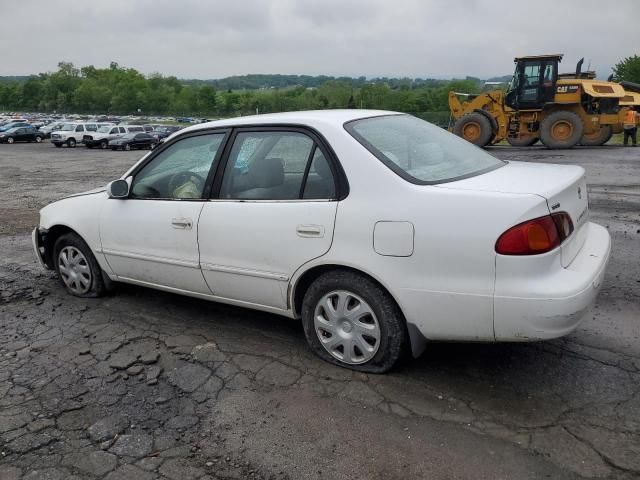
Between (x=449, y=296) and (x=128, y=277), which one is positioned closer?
(x=449, y=296)

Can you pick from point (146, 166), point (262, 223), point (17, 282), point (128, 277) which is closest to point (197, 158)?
point (146, 166)

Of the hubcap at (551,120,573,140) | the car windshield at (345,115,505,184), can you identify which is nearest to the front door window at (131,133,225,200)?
the car windshield at (345,115,505,184)

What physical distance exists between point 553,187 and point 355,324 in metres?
1.38

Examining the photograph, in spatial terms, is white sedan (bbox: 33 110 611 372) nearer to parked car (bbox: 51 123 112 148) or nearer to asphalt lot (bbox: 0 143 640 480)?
asphalt lot (bbox: 0 143 640 480)

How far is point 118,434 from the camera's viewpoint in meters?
3.00

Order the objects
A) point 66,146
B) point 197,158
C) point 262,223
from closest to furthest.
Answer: point 262,223 → point 197,158 → point 66,146

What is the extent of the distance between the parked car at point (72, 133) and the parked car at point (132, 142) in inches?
121

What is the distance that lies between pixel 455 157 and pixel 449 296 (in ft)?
3.74

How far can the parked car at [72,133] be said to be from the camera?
36906 mm

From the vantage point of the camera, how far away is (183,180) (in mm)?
4195

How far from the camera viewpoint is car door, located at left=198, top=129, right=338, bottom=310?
3.47 meters

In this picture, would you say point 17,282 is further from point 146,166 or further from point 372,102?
point 372,102

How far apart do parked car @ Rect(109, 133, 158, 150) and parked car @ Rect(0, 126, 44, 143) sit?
11552 mm

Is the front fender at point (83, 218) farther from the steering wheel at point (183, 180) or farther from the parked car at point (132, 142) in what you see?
the parked car at point (132, 142)
